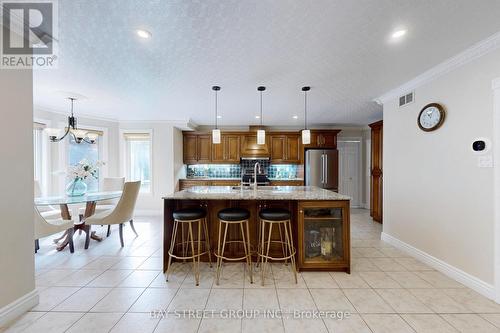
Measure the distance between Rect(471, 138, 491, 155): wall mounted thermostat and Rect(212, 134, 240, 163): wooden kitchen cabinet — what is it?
4603mm

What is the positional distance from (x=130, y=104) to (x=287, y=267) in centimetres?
413

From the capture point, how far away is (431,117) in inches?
106

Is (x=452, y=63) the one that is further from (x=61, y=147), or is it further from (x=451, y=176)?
(x=61, y=147)

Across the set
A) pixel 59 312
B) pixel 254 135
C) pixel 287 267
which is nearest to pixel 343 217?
pixel 287 267

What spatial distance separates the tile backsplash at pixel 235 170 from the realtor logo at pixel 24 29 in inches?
175

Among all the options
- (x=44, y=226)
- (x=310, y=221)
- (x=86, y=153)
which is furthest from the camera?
(x=86, y=153)

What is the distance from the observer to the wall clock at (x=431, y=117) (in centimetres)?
257

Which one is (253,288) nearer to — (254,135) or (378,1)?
(378,1)

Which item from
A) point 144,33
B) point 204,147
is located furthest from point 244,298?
point 204,147

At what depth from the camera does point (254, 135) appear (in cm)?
587

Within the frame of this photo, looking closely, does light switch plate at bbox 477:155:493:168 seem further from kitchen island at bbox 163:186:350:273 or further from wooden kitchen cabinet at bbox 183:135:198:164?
wooden kitchen cabinet at bbox 183:135:198:164

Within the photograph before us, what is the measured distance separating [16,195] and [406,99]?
4.81m

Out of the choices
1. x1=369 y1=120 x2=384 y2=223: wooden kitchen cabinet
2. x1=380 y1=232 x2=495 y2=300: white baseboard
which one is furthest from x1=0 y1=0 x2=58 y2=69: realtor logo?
x1=369 y1=120 x2=384 y2=223: wooden kitchen cabinet

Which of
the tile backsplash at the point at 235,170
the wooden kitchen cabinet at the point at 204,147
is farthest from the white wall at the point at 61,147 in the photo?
the wooden kitchen cabinet at the point at 204,147
